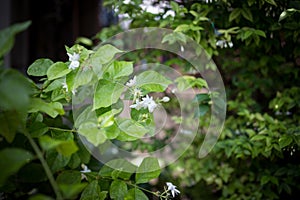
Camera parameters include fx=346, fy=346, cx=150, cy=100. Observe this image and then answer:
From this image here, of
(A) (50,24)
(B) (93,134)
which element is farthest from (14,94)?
(A) (50,24)

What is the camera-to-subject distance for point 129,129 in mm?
781

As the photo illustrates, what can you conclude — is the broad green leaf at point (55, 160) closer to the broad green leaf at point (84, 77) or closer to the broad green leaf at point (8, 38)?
the broad green leaf at point (84, 77)

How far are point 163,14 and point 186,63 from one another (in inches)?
9.5

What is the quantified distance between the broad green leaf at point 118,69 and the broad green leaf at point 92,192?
0.26 m

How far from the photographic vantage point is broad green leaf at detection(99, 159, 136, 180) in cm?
88

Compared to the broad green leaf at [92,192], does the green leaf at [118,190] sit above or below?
below

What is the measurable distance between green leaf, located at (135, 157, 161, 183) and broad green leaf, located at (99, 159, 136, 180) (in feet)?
0.13

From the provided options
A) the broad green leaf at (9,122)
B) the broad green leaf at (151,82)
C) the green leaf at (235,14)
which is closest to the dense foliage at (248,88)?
the green leaf at (235,14)

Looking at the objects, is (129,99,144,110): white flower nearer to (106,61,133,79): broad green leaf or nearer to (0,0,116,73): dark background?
(106,61,133,79): broad green leaf

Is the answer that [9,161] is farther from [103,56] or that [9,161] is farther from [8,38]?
[103,56]

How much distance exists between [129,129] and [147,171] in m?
0.14

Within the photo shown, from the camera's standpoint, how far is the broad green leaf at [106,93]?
2.61 feet

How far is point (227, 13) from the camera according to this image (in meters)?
1.44

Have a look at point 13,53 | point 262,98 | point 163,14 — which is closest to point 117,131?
point 163,14
